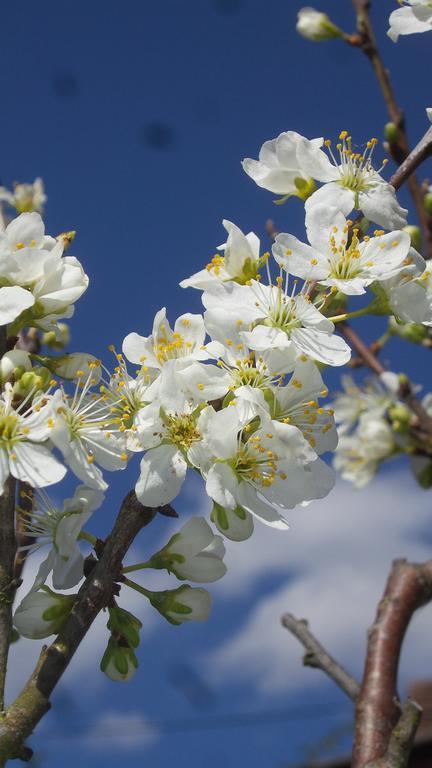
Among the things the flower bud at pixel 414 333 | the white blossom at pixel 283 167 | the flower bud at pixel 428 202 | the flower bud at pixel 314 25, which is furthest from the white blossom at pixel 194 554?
the flower bud at pixel 314 25

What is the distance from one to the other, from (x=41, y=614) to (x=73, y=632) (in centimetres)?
10

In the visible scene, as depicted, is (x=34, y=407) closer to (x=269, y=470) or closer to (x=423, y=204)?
(x=269, y=470)

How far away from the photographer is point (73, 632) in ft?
3.43

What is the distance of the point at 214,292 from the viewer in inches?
49.0

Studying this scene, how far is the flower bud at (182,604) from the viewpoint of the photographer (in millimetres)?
1246

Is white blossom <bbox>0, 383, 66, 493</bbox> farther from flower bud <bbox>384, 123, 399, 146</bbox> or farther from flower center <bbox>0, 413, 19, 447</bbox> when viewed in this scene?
flower bud <bbox>384, 123, 399, 146</bbox>

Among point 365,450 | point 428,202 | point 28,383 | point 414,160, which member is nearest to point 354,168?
point 414,160

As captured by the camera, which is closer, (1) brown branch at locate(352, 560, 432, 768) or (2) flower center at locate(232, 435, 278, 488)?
(2) flower center at locate(232, 435, 278, 488)

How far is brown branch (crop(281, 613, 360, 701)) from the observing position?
1.89m

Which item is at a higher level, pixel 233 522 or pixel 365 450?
pixel 365 450

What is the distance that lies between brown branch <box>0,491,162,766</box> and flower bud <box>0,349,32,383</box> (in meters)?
0.21

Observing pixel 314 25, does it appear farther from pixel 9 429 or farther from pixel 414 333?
pixel 9 429

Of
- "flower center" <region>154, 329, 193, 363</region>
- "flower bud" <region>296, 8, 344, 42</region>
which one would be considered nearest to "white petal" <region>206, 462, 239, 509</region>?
"flower center" <region>154, 329, 193, 363</region>

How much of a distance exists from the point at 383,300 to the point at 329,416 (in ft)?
0.76
